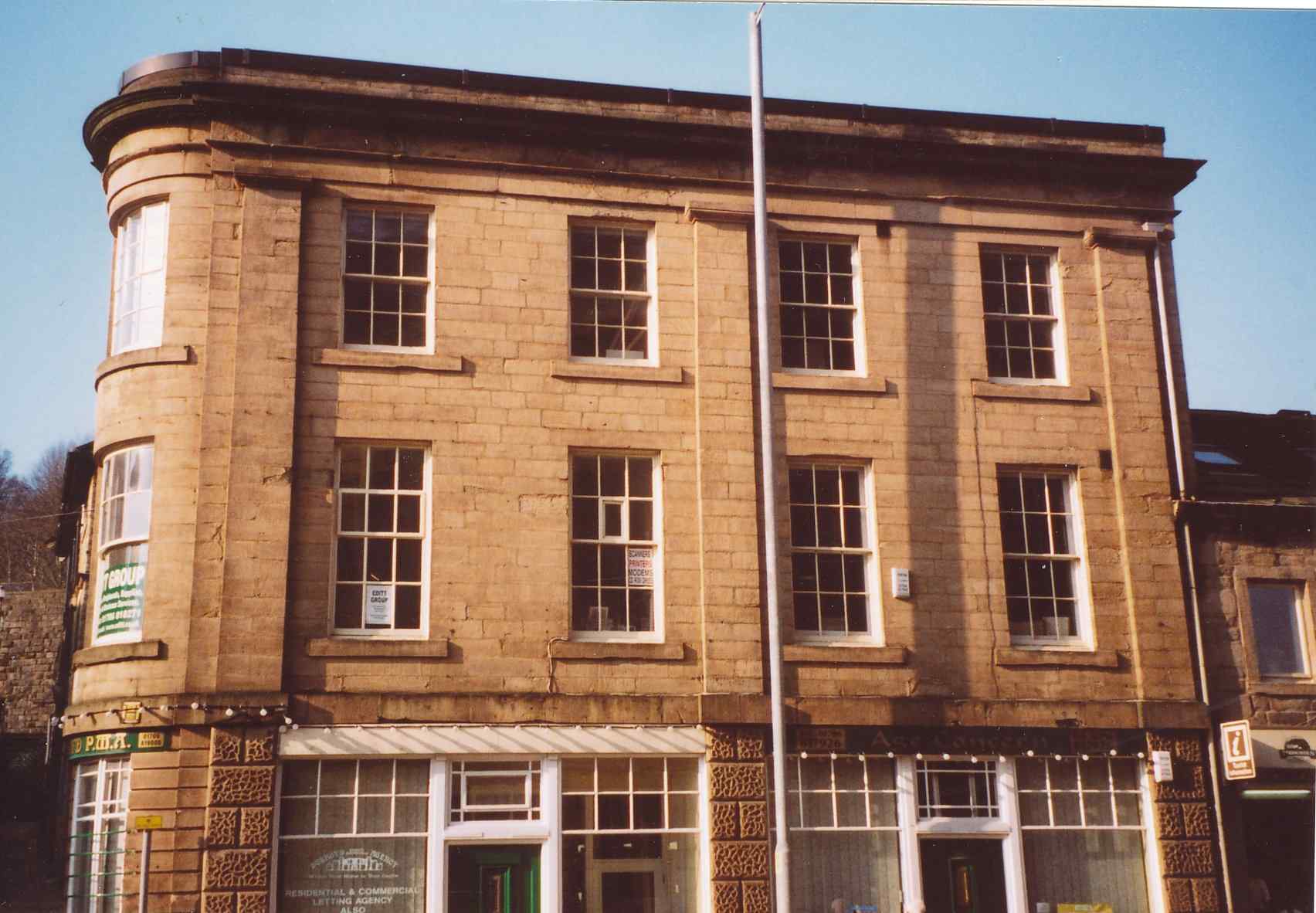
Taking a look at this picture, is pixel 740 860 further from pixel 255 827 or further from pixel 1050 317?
pixel 1050 317

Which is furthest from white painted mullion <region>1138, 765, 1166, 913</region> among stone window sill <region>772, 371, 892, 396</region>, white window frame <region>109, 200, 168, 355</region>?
white window frame <region>109, 200, 168, 355</region>

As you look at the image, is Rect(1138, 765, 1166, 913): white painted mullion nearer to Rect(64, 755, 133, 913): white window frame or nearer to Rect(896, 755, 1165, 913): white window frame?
Rect(896, 755, 1165, 913): white window frame

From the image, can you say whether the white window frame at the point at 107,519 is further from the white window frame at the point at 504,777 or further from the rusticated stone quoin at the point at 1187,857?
the rusticated stone quoin at the point at 1187,857

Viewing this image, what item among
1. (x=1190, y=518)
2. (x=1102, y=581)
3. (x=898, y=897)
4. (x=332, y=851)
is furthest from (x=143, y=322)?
(x=1190, y=518)

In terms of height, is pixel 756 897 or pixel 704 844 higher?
pixel 704 844

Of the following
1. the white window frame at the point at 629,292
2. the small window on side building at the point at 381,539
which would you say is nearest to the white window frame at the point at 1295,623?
the white window frame at the point at 629,292

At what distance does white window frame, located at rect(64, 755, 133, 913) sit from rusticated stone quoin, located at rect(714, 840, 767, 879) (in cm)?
673

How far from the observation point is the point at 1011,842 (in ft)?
55.3

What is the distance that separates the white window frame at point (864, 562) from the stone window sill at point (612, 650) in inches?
65.2

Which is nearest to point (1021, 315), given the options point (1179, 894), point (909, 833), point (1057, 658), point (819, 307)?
point (819, 307)

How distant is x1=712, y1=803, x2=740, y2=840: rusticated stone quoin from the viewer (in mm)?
16016

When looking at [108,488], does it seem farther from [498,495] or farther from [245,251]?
[498,495]

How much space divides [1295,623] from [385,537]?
40.8ft

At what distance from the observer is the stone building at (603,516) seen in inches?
611
